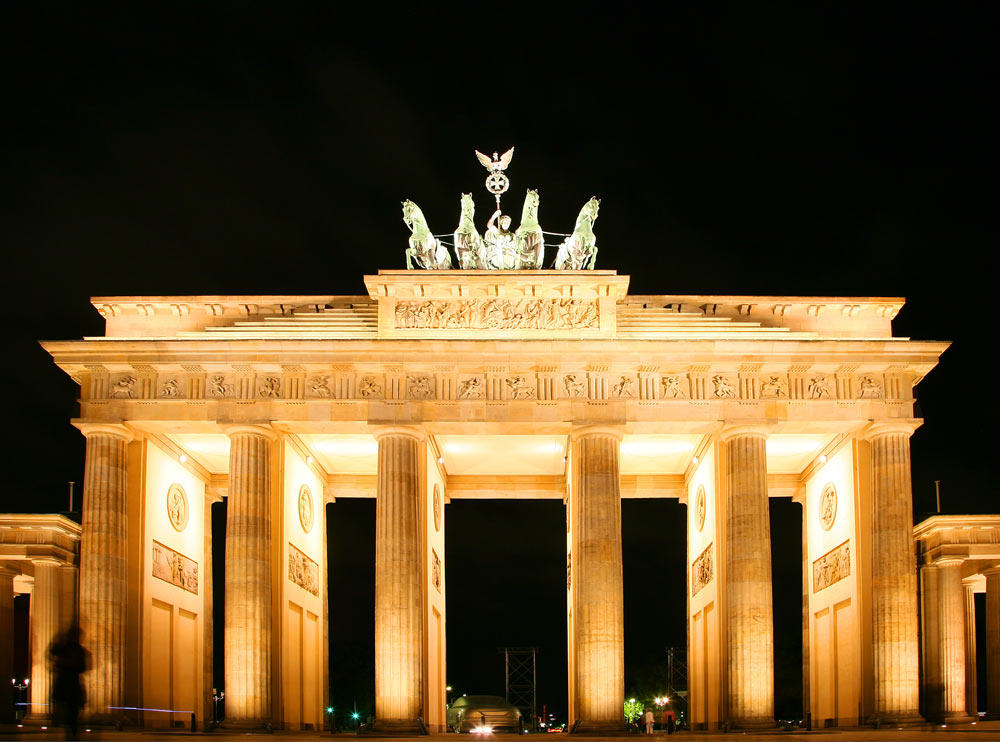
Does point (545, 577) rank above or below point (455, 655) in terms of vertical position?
above

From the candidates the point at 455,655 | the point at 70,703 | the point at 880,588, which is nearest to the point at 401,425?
the point at 880,588

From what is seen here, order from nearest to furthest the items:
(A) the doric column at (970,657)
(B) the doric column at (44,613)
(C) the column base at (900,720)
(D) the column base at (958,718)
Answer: (C) the column base at (900,720)
(D) the column base at (958,718)
(B) the doric column at (44,613)
(A) the doric column at (970,657)

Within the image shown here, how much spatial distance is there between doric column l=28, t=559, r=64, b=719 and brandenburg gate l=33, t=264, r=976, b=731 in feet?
11.9

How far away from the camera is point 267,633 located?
124 ft

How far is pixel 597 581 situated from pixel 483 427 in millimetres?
6007

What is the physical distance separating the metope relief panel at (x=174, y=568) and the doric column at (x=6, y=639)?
6.15m

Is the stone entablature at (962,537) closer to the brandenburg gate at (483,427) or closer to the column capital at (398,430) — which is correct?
the brandenburg gate at (483,427)

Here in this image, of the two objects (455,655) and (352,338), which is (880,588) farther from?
(455,655)

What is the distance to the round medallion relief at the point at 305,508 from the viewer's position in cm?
4388

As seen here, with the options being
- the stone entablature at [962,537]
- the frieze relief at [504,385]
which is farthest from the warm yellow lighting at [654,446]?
the stone entablature at [962,537]

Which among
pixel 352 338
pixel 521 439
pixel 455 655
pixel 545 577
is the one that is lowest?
pixel 455 655

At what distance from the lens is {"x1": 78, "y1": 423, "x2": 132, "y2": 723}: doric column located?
36344mm

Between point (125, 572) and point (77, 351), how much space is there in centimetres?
702

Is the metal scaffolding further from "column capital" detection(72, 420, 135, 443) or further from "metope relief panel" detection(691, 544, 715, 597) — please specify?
"column capital" detection(72, 420, 135, 443)
